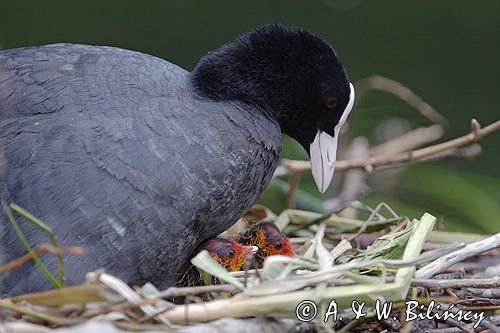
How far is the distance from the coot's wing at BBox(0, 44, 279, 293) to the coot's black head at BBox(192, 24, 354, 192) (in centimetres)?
9

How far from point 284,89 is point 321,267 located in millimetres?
828

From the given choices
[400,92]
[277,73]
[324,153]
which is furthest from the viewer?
[400,92]

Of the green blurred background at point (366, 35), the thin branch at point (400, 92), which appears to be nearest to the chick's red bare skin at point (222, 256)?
the thin branch at point (400, 92)

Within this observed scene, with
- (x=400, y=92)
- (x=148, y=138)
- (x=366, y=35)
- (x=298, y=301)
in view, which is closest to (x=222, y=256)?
(x=148, y=138)

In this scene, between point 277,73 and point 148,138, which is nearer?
point 148,138

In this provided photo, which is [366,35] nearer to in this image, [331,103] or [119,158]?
[331,103]

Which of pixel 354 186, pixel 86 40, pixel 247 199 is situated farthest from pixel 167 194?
pixel 86 40

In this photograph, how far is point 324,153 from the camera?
3291mm

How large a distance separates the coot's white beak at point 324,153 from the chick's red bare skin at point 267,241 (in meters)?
0.22

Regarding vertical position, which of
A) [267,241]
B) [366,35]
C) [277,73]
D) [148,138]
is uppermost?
[277,73]

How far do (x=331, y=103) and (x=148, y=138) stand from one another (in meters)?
0.63

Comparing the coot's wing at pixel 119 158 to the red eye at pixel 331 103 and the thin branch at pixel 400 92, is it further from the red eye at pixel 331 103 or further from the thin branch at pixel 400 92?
the thin branch at pixel 400 92

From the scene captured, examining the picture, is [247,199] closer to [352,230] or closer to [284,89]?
[284,89]

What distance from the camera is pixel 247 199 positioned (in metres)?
3.09
